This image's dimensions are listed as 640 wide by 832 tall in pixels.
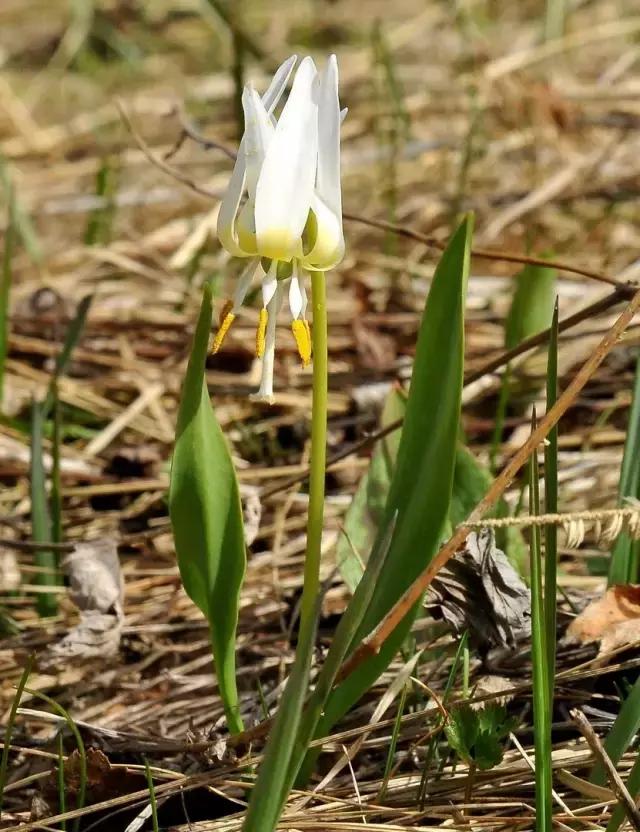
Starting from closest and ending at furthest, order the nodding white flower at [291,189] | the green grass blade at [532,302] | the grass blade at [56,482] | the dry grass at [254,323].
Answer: the nodding white flower at [291,189]
the dry grass at [254,323]
the grass blade at [56,482]
the green grass blade at [532,302]

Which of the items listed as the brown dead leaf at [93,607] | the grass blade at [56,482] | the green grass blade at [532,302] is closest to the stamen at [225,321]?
the brown dead leaf at [93,607]

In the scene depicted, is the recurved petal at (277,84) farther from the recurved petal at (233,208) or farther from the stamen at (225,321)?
the stamen at (225,321)

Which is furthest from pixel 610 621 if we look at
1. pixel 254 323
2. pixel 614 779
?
pixel 254 323

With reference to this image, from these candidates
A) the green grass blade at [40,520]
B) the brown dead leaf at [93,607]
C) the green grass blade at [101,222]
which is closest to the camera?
the brown dead leaf at [93,607]

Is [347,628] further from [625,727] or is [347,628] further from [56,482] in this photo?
[56,482]

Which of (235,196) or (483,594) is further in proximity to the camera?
(483,594)

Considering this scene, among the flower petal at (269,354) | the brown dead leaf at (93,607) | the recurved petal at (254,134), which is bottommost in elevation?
the brown dead leaf at (93,607)
